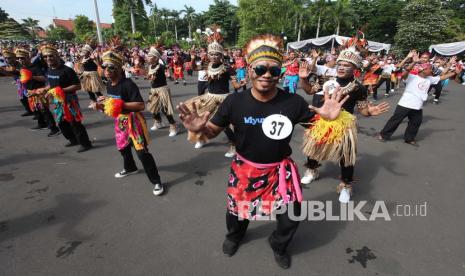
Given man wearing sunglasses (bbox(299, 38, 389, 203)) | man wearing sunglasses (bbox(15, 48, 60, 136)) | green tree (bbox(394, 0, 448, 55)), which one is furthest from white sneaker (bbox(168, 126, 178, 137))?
green tree (bbox(394, 0, 448, 55))

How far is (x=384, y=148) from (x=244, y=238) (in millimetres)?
4545

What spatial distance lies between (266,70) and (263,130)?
480 millimetres

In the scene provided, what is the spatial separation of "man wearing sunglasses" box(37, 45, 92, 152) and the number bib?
446 centimetres

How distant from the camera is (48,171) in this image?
454 centimetres

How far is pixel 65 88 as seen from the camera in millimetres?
4844

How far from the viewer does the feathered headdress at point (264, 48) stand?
6.63 ft

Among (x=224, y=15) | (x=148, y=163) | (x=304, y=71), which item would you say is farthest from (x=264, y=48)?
(x=224, y=15)

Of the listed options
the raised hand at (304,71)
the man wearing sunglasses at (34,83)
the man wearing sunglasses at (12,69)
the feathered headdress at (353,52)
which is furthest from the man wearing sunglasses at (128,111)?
the man wearing sunglasses at (12,69)

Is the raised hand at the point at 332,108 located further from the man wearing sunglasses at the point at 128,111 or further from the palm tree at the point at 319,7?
the palm tree at the point at 319,7

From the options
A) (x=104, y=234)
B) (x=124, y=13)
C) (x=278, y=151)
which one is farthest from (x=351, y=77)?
(x=124, y=13)

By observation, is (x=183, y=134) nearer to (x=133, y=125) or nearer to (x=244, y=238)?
(x=133, y=125)

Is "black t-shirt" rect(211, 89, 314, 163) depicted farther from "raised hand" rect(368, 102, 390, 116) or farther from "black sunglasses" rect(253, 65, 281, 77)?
"raised hand" rect(368, 102, 390, 116)

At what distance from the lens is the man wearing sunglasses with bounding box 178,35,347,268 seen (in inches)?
80.9

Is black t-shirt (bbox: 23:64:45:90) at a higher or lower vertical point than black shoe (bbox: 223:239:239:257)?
higher
